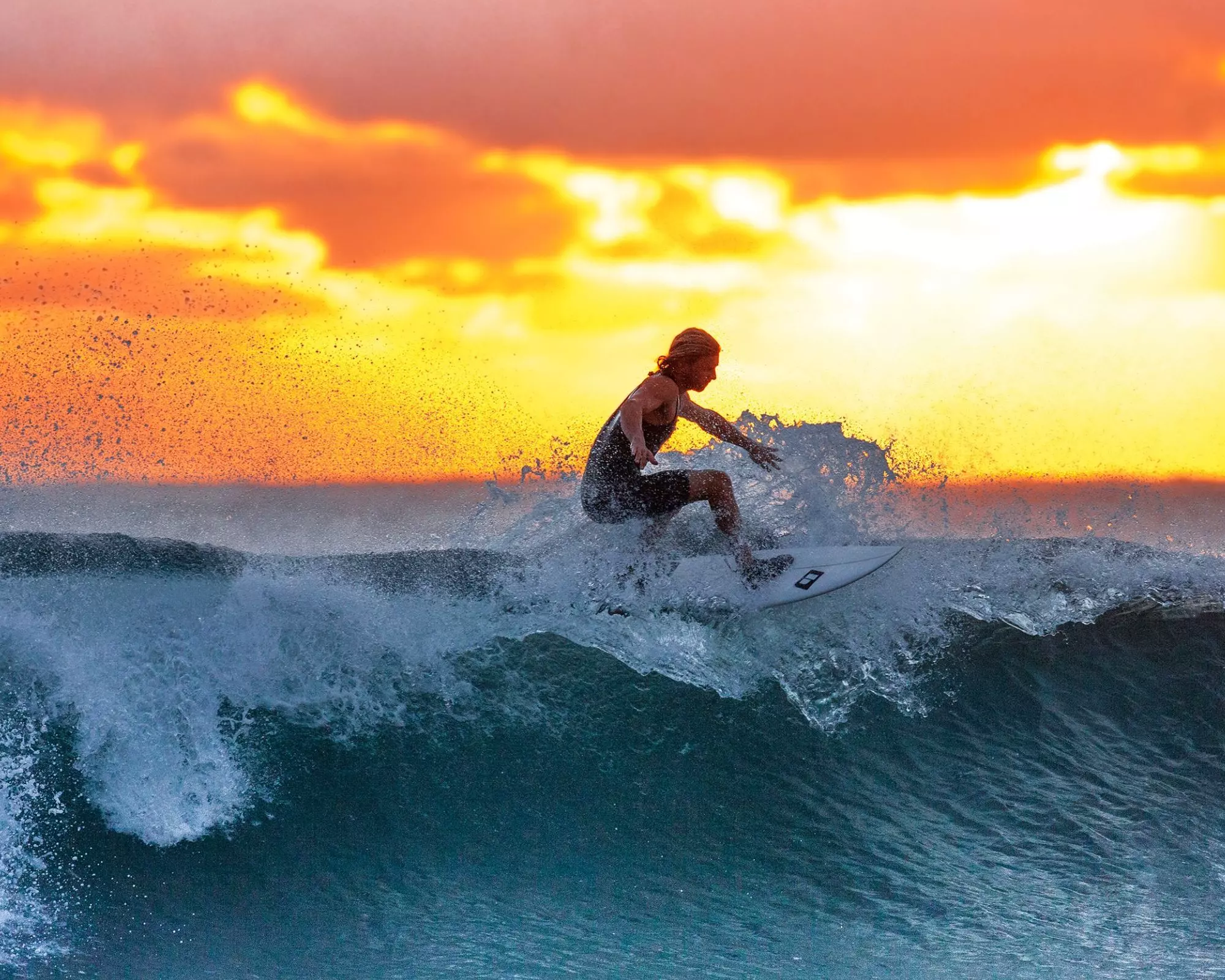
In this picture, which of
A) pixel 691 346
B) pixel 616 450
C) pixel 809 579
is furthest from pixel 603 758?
pixel 691 346

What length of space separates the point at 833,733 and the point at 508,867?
7.18 feet

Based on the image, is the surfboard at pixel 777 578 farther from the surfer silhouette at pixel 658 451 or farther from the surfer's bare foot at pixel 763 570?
the surfer silhouette at pixel 658 451

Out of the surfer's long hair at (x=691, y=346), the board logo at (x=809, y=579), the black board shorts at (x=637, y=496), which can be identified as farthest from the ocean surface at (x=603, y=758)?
the surfer's long hair at (x=691, y=346)

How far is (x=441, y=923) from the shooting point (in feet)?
13.3

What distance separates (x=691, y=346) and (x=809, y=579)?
1562 mm

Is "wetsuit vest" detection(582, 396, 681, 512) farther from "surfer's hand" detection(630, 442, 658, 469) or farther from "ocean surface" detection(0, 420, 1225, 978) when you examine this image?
"ocean surface" detection(0, 420, 1225, 978)

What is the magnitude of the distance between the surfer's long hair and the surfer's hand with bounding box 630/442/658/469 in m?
0.55

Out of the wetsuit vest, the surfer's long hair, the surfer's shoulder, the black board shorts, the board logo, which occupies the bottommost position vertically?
the board logo

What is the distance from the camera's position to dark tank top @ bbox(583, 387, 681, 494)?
17.7 ft

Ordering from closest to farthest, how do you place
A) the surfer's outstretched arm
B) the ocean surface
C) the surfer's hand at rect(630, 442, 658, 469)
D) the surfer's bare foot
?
1. the ocean surface
2. the surfer's hand at rect(630, 442, 658, 469)
3. the surfer's outstretched arm
4. the surfer's bare foot

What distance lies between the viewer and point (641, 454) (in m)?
5.03

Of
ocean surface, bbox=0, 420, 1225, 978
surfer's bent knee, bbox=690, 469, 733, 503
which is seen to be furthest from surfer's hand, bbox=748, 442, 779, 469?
ocean surface, bbox=0, 420, 1225, 978

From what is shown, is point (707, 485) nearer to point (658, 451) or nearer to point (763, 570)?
point (658, 451)

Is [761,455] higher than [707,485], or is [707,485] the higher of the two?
[761,455]
